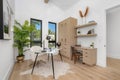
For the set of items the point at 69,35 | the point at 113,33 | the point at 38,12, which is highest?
the point at 38,12

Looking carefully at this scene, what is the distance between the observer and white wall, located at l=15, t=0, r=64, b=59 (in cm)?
432

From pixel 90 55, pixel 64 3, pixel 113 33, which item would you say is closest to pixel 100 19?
pixel 90 55

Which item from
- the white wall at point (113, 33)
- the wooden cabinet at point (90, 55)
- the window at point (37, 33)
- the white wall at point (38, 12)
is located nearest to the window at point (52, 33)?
the white wall at point (38, 12)

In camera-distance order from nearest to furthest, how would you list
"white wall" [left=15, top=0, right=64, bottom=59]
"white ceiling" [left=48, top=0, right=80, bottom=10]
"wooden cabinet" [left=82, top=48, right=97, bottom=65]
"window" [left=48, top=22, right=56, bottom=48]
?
"wooden cabinet" [left=82, top=48, right=97, bottom=65]
"white wall" [left=15, top=0, right=64, bottom=59]
"white ceiling" [left=48, top=0, right=80, bottom=10]
"window" [left=48, top=22, right=56, bottom=48]

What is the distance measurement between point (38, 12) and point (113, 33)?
469 centimetres

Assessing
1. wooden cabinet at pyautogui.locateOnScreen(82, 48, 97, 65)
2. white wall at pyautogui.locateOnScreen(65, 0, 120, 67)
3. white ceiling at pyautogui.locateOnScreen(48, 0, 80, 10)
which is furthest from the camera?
white ceiling at pyautogui.locateOnScreen(48, 0, 80, 10)

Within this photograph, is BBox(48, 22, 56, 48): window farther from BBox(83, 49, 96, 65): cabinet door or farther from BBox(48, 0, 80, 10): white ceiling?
BBox(83, 49, 96, 65): cabinet door

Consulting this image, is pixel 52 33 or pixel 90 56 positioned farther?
pixel 52 33

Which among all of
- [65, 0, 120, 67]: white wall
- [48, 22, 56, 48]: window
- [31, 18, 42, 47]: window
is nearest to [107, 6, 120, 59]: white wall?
[65, 0, 120, 67]: white wall

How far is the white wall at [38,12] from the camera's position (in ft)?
14.2

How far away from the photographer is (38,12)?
4922 millimetres

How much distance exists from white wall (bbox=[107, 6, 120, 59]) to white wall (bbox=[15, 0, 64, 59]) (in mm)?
3230

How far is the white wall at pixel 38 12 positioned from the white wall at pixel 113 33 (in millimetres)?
3230

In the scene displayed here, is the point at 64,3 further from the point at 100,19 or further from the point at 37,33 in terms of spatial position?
the point at 100,19
